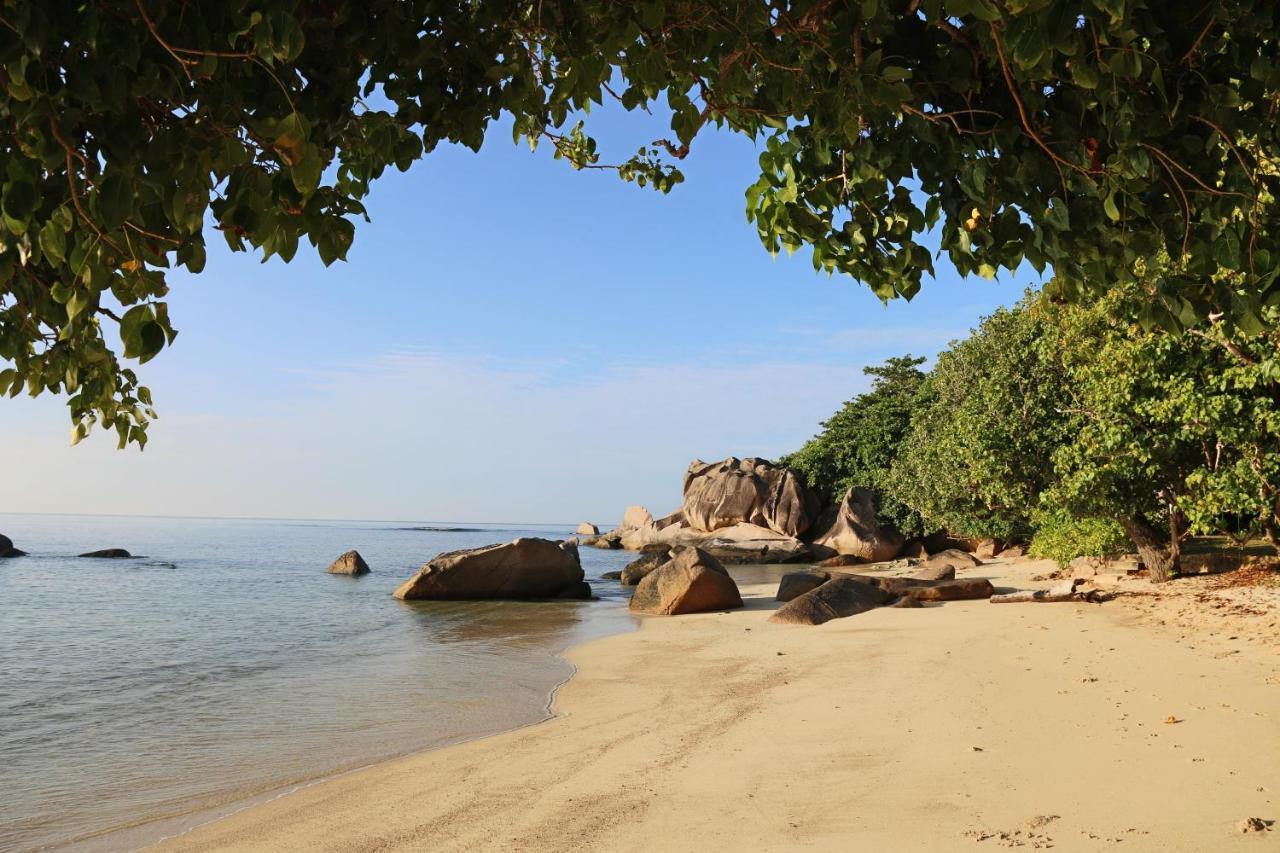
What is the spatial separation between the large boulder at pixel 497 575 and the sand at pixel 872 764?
1400 centimetres

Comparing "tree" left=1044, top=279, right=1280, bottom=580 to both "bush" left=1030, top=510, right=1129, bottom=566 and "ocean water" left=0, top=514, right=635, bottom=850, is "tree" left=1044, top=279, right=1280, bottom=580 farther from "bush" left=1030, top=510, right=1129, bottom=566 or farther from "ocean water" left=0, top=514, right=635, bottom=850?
"ocean water" left=0, top=514, right=635, bottom=850

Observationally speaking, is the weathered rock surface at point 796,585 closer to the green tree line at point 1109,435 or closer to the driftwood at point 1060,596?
the green tree line at point 1109,435

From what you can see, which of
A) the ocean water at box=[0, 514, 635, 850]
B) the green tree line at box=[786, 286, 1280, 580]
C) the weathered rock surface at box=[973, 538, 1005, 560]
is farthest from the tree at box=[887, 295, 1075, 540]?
the weathered rock surface at box=[973, 538, 1005, 560]

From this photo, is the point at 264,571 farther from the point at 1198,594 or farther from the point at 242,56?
the point at 242,56

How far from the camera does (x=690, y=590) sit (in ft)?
63.2

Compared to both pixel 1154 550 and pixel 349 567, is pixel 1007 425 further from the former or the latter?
pixel 349 567

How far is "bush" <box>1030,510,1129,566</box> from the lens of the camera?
19359 millimetres

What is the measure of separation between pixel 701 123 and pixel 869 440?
4181cm

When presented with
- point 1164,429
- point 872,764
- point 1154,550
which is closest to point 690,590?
point 1154,550

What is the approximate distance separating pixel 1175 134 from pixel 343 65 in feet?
12.9

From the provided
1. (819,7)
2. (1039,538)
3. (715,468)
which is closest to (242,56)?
(819,7)

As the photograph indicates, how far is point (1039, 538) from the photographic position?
24844 mm

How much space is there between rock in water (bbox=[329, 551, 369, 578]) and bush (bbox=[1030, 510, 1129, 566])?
2883cm

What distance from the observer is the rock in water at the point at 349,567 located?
1521 inches
